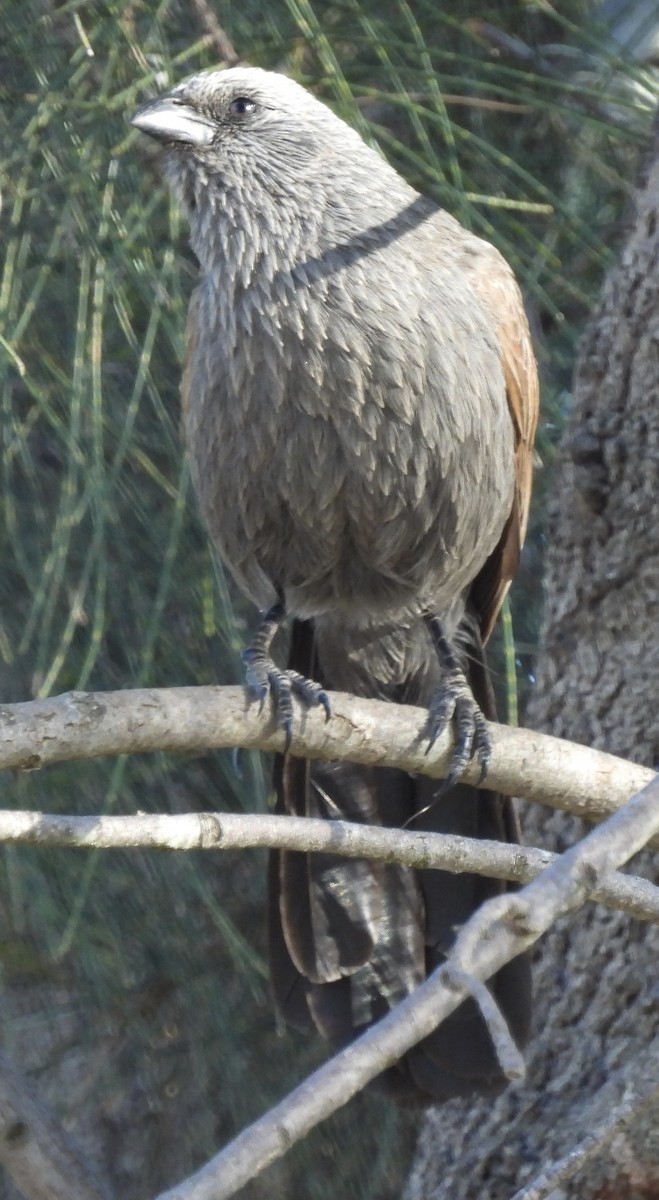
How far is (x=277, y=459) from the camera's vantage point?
2773mm

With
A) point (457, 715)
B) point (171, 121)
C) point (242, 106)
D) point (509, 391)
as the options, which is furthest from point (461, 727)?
point (242, 106)

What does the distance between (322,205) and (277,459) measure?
1.57 feet

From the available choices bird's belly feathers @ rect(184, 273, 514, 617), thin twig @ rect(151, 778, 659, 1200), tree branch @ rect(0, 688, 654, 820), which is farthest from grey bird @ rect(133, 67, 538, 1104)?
thin twig @ rect(151, 778, 659, 1200)

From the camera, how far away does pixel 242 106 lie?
3.02 metres

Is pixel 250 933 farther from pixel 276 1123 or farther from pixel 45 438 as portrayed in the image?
pixel 276 1123

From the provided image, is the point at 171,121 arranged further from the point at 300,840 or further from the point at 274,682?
the point at 300,840

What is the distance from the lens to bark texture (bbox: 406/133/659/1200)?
2.57 meters

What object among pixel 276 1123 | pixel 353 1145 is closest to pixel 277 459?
pixel 353 1145

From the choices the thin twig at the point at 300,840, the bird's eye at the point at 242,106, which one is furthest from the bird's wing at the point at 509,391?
the thin twig at the point at 300,840

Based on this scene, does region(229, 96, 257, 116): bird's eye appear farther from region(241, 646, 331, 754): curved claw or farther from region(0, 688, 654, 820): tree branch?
region(0, 688, 654, 820): tree branch

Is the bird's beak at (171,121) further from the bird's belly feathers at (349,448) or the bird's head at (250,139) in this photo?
the bird's belly feathers at (349,448)

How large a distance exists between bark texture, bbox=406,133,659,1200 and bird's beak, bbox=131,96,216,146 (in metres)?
0.75

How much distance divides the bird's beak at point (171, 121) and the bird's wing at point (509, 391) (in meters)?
0.51

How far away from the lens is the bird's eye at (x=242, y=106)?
3.00 m
